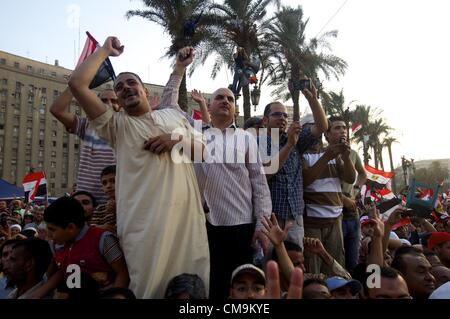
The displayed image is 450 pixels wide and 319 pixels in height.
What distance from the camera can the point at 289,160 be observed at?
3.88 meters

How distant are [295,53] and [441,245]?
552 inches

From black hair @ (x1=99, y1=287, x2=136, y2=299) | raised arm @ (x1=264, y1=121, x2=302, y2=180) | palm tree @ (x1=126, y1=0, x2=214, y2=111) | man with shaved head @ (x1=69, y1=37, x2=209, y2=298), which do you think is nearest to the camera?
black hair @ (x1=99, y1=287, x2=136, y2=299)

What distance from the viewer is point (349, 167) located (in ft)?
13.5

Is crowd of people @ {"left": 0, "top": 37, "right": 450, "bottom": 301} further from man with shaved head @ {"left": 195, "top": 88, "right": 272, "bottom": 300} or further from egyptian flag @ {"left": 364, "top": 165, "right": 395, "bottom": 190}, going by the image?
egyptian flag @ {"left": 364, "top": 165, "right": 395, "bottom": 190}

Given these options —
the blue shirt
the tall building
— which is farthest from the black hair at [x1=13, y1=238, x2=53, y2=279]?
the tall building

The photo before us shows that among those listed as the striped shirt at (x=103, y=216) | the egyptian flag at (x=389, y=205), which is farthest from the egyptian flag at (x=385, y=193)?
the striped shirt at (x=103, y=216)

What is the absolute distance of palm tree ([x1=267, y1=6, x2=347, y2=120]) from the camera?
56.4 ft

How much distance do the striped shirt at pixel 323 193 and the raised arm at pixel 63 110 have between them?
2.16 m

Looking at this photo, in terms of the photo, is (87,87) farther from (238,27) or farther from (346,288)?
(238,27)

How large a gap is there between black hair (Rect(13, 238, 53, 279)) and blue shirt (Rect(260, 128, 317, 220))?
182cm

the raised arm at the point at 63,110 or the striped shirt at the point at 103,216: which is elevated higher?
the raised arm at the point at 63,110

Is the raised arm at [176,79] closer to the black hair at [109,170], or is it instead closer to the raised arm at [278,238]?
the black hair at [109,170]

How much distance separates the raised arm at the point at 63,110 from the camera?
2840 millimetres

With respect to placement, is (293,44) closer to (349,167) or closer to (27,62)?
(349,167)
